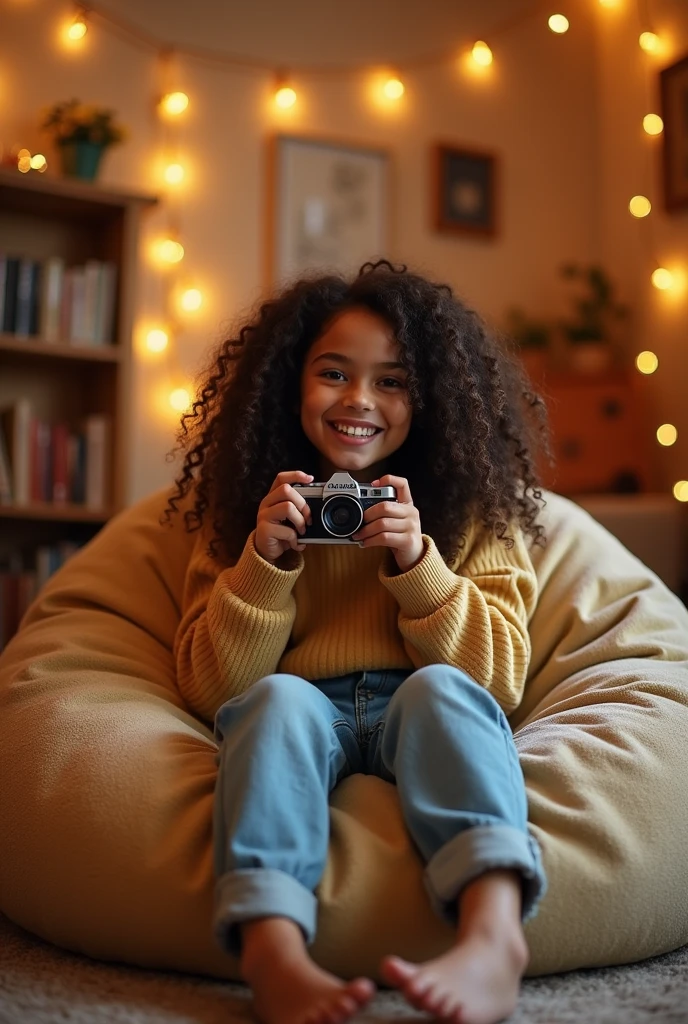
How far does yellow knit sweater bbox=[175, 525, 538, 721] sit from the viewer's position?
49.6 inches

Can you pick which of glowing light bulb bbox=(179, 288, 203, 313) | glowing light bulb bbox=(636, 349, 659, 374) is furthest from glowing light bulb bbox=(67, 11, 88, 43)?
glowing light bulb bbox=(636, 349, 659, 374)

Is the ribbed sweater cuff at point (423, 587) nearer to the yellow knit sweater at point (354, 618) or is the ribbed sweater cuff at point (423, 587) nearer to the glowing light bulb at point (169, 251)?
the yellow knit sweater at point (354, 618)

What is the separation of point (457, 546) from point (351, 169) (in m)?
1.96

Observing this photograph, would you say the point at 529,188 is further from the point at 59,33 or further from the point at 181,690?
the point at 181,690

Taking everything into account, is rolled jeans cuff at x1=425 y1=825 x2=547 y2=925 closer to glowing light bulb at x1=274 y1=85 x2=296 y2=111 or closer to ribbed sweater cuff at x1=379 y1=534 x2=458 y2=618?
ribbed sweater cuff at x1=379 y1=534 x2=458 y2=618

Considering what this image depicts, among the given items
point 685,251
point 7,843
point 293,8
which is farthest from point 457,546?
point 293,8

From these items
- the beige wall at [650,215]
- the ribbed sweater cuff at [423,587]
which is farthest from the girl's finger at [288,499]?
the beige wall at [650,215]

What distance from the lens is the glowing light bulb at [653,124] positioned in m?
3.01

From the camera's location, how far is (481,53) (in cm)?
321

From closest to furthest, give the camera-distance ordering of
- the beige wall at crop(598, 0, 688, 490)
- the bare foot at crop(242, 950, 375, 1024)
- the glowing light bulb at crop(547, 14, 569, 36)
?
the bare foot at crop(242, 950, 375, 1024) → the beige wall at crop(598, 0, 688, 490) → the glowing light bulb at crop(547, 14, 569, 36)

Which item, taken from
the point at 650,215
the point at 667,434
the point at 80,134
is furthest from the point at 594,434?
the point at 80,134

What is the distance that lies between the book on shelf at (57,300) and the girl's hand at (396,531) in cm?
159

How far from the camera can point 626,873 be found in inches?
42.4

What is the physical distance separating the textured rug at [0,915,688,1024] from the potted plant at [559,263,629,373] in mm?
2216
